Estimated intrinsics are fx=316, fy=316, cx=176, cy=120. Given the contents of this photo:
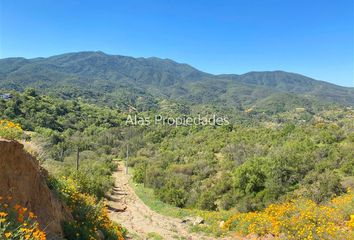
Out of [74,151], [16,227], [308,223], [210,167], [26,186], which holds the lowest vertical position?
[74,151]

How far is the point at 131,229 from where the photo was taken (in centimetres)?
1403

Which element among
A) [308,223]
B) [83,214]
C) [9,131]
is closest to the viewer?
[9,131]

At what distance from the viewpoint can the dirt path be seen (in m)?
13.3

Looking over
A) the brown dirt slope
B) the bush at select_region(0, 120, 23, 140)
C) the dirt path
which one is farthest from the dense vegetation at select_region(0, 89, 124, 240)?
the dirt path

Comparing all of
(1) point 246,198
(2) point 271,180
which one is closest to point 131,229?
(1) point 246,198

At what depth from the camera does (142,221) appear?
644 inches

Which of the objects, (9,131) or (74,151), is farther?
(74,151)

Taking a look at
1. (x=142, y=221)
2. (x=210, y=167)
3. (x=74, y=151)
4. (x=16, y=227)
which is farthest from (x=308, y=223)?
(x=74, y=151)

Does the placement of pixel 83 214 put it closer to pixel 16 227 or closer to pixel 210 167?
Result: pixel 16 227

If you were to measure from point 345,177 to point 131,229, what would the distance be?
14.0 m

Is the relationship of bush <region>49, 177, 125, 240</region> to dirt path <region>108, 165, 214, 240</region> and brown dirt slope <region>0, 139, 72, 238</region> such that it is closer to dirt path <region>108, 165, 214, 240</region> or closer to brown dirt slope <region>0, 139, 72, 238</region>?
brown dirt slope <region>0, 139, 72, 238</region>

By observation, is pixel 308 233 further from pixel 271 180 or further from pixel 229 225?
pixel 271 180

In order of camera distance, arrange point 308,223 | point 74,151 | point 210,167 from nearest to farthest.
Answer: point 308,223 → point 210,167 → point 74,151

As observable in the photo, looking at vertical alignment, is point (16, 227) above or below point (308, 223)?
above
